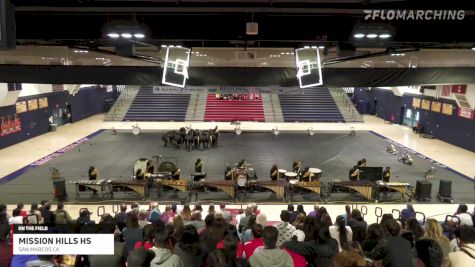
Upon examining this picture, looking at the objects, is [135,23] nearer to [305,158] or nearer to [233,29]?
[233,29]

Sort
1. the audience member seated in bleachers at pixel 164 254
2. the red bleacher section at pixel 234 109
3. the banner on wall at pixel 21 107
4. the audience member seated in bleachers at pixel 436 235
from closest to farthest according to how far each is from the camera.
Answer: the audience member seated in bleachers at pixel 164 254
the audience member seated in bleachers at pixel 436 235
the banner on wall at pixel 21 107
the red bleacher section at pixel 234 109

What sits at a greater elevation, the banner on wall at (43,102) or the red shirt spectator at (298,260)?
the banner on wall at (43,102)

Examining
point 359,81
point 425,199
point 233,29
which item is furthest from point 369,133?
point 233,29

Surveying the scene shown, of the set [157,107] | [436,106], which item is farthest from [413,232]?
[157,107]

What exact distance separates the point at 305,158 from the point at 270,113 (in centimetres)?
1660

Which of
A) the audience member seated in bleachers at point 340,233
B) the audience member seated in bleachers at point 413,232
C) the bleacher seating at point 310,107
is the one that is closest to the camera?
the audience member seated in bleachers at point 413,232

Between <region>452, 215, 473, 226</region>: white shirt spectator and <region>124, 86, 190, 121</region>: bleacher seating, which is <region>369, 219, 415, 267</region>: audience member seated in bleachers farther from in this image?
<region>124, 86, 190, 121</region>: bleacher seating

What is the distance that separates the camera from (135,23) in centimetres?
736

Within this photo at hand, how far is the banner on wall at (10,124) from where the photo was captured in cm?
2259

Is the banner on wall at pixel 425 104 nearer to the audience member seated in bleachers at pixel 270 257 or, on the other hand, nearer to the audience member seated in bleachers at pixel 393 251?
the audience member seated in bleachers at pixel 393 251

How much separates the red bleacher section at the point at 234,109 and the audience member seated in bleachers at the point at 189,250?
30.3m

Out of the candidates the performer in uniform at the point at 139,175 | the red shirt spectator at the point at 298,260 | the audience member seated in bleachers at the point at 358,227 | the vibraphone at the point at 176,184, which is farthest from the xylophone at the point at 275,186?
the red shirt spectator at the point at 298,260

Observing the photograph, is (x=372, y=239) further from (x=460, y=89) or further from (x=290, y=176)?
(x=460, y=89)

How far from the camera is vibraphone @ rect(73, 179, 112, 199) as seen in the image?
1362 centimetres
